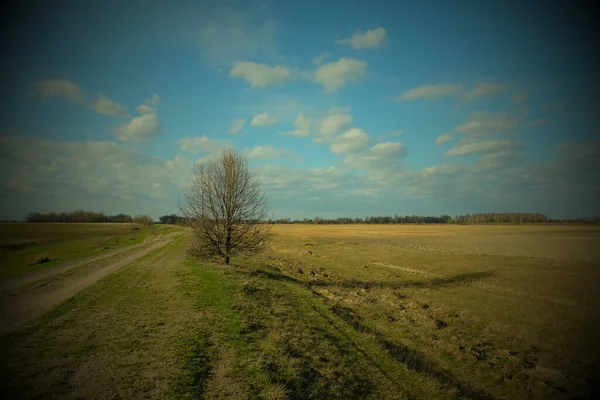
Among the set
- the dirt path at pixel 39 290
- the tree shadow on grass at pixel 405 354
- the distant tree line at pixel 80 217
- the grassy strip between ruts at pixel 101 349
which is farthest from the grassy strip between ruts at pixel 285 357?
the distant tree line at pixel 80 217

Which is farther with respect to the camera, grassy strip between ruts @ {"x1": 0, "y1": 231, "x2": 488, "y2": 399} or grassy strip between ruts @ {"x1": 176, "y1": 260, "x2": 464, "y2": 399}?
grassy strip between ruts @ {"x1": 176, "y1": 260, "x2": 464, "y2": 399}

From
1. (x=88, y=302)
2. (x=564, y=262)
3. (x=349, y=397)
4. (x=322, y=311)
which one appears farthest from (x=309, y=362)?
(x=564, y=262)

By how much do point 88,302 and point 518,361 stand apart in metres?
18.6

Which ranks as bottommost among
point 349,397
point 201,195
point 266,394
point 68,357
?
point 349,397

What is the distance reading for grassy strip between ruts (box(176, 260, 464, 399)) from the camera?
7258 mm

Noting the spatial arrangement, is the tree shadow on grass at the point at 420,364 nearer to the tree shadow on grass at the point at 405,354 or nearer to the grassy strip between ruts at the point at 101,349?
the tree shadow on grass at the point at 405,354

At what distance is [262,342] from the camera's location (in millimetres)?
9648

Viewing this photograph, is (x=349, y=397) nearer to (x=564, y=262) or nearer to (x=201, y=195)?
(x=201, y=195)

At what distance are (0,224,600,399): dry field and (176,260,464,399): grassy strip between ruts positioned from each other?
0.16 ft

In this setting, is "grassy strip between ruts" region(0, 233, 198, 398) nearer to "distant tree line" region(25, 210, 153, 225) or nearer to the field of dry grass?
the field of dry grass

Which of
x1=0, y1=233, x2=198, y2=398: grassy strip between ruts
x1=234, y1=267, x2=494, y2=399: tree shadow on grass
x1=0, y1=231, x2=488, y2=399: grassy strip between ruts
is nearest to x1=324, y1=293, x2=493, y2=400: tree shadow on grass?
x1=234, y1=267, x2=494, y2=399: tree shadow on grass

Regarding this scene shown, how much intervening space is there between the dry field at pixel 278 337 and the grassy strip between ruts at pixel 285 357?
48mm

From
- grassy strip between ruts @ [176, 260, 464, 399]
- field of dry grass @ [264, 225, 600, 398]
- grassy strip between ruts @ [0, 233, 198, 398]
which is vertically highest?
grassy strip between ruts @ [0, 233, 198, 398]

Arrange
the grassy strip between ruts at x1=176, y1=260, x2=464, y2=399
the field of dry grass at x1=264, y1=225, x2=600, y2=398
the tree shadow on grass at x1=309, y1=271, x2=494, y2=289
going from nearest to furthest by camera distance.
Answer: the grassy strip between ruts at x1=176, y1=260, x2=464, y2=399
the field of dry grass at x1=264, y1=225, x2=600, y2=398
the tree shadow on grass at x1=309, y1=271, x2=494, y2=289
